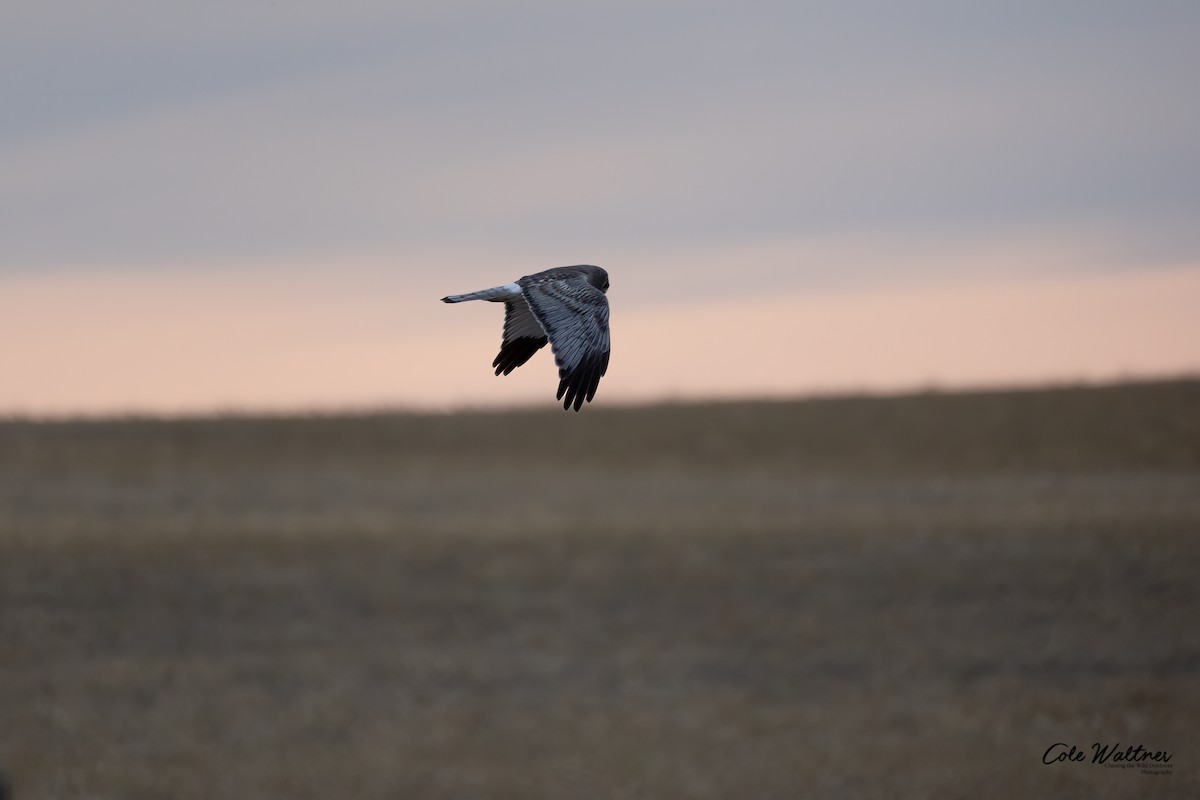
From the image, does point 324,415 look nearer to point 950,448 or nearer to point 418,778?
point 950,448

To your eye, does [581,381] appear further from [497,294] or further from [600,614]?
[600,614]

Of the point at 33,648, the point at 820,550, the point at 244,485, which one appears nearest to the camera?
the point at 33,648

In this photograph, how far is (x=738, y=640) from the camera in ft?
75.9

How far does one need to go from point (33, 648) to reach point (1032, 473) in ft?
71.1

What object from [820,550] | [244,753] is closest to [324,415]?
[820,550]

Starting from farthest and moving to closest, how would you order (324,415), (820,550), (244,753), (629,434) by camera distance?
(324,415) < (629,434) < (820,550) < (244,753)

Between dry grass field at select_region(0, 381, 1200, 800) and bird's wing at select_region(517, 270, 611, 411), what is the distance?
10890 millimetres
